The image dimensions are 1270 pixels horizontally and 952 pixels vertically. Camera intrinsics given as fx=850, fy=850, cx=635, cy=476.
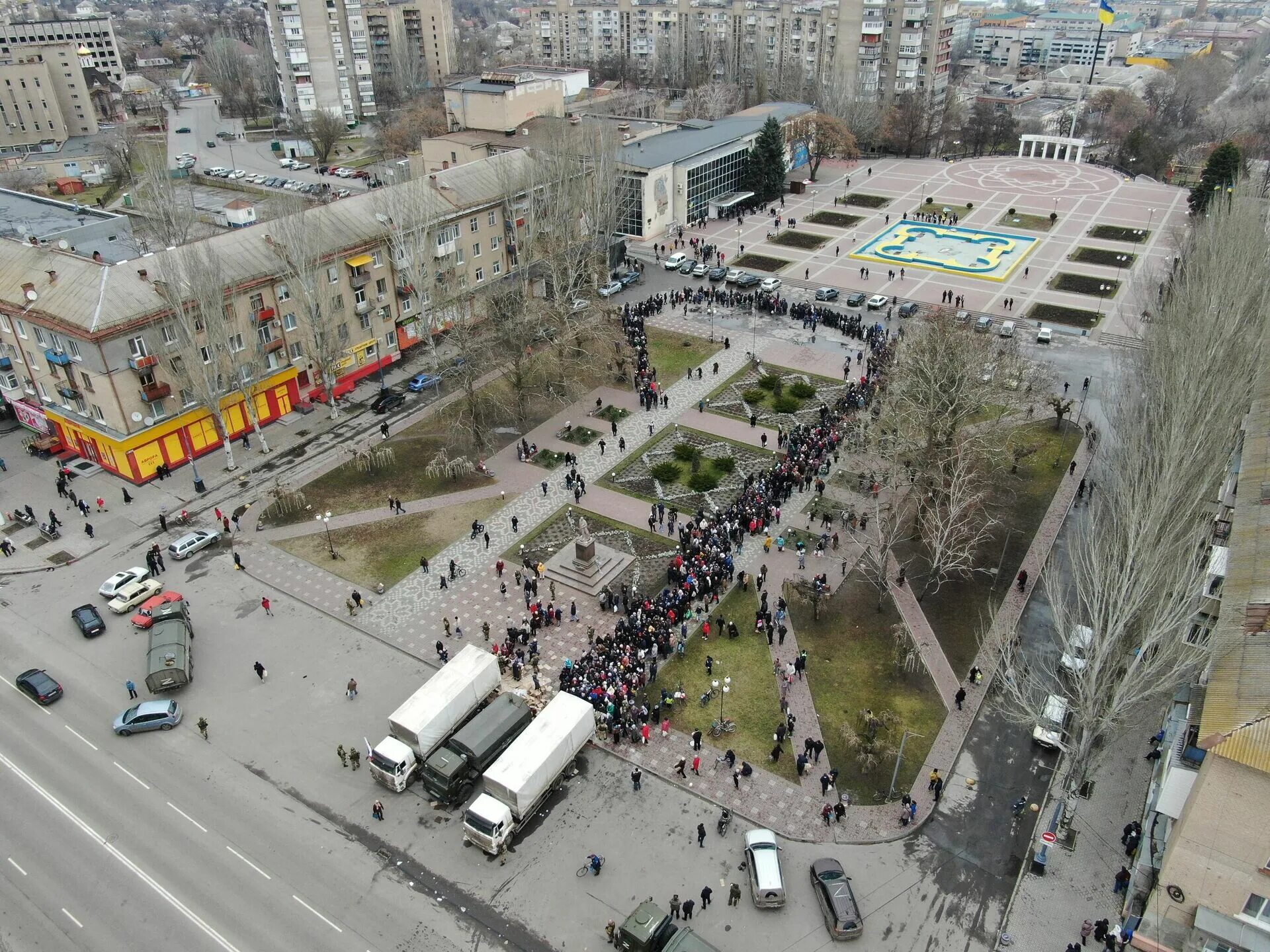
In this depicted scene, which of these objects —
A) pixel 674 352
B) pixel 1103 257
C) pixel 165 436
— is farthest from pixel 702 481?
pixel 1103 257

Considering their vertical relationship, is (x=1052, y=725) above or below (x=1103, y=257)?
below

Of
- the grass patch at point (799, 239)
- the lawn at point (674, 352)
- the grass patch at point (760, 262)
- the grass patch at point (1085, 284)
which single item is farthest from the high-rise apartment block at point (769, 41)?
the lawn at point (674, 352)

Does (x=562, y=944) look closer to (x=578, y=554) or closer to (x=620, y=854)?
(x=620, y=854)

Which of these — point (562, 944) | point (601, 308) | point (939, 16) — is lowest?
point (562, 944)

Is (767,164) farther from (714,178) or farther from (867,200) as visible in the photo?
(867,200)

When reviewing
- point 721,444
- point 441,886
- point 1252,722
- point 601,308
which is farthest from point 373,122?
point 1252,722
